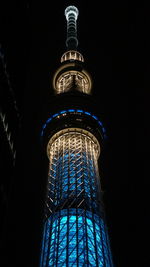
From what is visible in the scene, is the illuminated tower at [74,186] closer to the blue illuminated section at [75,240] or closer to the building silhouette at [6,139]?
the blue illuminated section at [75,240]

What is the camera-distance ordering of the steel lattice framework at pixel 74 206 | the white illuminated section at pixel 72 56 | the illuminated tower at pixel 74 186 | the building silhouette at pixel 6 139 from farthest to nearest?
the white illuminated section at pixel 72 56 → the building silhouette at pixel 6 139 → the illuminated tower at pixel 74 186 → the steel lattice framework at pixel 74 206

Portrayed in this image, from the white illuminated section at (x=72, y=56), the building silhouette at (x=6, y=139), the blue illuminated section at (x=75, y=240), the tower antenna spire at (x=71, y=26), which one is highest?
the tower antenna spire at (x=71, y=26)

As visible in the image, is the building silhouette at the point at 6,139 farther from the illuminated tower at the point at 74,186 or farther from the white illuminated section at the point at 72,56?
the white illuminated section at the point at 72,56

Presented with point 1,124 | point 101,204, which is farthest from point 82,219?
point 1,124

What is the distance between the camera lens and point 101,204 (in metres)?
25.5

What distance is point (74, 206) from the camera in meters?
24.2

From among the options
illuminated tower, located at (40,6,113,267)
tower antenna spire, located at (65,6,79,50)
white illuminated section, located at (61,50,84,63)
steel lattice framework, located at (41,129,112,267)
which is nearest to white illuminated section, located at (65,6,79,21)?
tower antenna spire, located at (65,6,79,50)

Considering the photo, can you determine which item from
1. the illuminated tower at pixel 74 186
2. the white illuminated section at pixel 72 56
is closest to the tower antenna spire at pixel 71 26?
the white illuminated section at pixel 72 56

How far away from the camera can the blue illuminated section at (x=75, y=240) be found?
1975 cm

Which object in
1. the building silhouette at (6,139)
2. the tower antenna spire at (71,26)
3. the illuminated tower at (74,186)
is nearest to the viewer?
the illuminated tower at (74,186)

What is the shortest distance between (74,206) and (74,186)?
2.09m

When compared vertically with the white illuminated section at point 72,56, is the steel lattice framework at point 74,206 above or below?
below

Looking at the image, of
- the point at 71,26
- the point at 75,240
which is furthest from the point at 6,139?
the point at 71,26

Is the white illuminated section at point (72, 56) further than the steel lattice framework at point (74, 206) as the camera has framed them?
Yes
